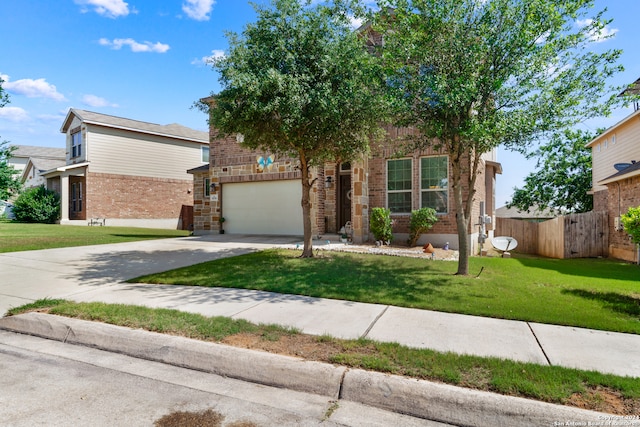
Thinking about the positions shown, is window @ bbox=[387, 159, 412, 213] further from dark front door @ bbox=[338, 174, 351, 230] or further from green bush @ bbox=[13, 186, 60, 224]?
green bush @ bbox=[13, 186, 60, 224]

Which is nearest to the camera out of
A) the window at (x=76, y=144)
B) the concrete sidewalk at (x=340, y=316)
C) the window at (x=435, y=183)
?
the concrete sidewalk at (x=340, y=316)

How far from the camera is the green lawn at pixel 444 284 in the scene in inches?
205

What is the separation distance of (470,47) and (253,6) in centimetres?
475

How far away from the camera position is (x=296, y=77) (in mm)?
7875

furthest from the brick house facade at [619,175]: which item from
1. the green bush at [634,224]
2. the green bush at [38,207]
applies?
the green bush at [38,207]

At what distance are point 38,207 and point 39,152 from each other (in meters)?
19.8

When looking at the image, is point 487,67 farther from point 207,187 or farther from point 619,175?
point 207,187

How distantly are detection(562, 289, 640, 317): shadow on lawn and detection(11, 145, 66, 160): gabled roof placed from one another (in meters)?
43.1

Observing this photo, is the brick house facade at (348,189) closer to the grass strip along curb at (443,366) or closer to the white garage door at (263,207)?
the white garage door at (263,207)

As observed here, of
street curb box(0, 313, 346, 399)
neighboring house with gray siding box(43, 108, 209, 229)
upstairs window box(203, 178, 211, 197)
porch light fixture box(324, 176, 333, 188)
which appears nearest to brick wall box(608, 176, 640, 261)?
porch light fixture box(324, 176, 333, 188)

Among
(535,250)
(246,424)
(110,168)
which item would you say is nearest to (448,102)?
(246,424)

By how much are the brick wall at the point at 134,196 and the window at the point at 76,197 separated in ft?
5.21

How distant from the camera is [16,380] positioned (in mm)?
3426

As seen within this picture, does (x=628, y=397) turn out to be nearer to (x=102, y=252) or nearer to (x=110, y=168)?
(x=102, y=252)
